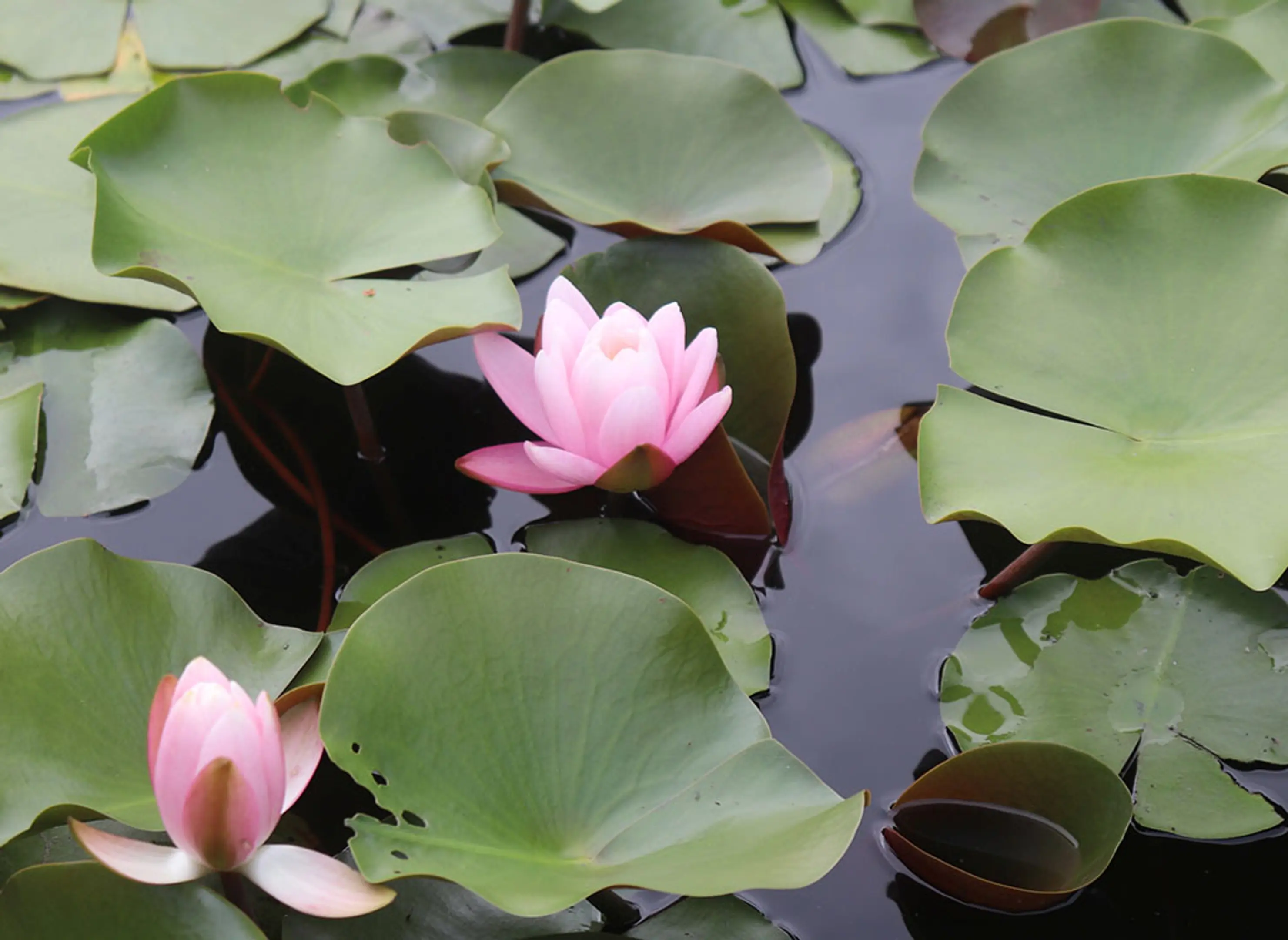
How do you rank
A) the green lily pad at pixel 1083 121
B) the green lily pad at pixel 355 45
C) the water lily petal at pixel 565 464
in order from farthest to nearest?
the green lily pad at pixel 355 45 → the green lily pad at pixel 1083 121 → the water lily petal at pixel 565 464

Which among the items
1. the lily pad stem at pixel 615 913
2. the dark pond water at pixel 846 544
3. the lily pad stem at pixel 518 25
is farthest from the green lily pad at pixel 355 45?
the lily pad stem at pixel 615 913

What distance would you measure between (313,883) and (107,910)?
0.16m

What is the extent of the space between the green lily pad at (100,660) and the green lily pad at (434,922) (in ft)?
0.55

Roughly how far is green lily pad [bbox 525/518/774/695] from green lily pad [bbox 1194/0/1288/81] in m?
1.13

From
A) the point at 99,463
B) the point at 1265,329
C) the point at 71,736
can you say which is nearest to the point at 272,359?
the point at 99,463

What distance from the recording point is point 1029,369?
1.19m

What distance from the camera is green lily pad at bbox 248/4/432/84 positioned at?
1730 mm

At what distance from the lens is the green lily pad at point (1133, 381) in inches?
40.9

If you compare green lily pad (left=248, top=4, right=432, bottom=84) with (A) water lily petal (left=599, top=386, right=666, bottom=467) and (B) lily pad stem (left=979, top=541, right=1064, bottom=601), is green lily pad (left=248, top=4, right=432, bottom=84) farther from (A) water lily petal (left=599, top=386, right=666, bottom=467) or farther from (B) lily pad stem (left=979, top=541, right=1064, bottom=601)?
(B) lily pad stem (left=979, top=541, right=1064, bottom=601)

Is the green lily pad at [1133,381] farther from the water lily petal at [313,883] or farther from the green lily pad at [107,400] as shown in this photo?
the green lily pad at [107,400]

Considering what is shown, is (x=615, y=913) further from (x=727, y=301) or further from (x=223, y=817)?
(x=727, y=301)

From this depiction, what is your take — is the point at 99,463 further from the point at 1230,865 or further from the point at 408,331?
the point at 1230,865

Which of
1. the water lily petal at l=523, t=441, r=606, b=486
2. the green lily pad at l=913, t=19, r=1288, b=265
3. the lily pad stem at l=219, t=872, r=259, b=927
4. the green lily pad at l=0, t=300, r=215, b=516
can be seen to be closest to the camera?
the lily pad stem at l=219, t=872, r=259, b=927

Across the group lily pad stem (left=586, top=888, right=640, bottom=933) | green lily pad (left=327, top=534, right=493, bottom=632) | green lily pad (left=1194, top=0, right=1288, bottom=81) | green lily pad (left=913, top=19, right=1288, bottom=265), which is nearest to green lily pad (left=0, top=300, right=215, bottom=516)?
green lily pad (left=327, top=534, right=493, bottom=632)
